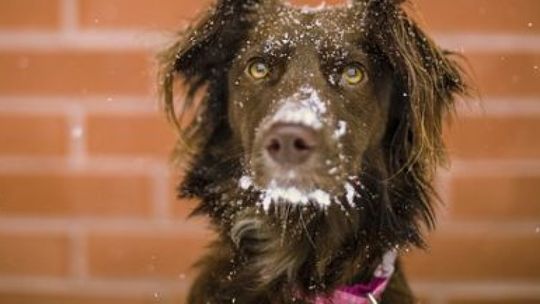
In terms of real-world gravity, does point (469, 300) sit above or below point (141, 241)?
below

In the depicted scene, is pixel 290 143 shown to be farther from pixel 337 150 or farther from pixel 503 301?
pixel 503 301

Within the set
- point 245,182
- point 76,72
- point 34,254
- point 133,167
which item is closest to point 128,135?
point 133,167

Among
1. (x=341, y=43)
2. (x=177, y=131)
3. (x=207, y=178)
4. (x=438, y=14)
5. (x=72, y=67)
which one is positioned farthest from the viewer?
(x=72, y=67)

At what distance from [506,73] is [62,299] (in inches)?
54.3

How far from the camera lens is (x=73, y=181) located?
7.70ft

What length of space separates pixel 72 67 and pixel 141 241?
52cm

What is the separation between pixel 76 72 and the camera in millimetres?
2283

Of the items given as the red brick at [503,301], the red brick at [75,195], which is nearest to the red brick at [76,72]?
the red brick at [75,195]

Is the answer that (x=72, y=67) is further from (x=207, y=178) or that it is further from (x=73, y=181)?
(x=207, y=178)

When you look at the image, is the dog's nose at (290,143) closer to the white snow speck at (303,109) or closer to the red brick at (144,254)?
the white snow speck at (303,109)

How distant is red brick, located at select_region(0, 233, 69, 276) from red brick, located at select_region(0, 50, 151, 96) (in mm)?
415

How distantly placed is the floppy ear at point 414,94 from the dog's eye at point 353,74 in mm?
64

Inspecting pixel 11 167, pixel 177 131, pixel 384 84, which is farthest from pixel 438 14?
pixel 11 167

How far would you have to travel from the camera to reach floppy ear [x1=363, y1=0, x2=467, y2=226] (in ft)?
5.29
